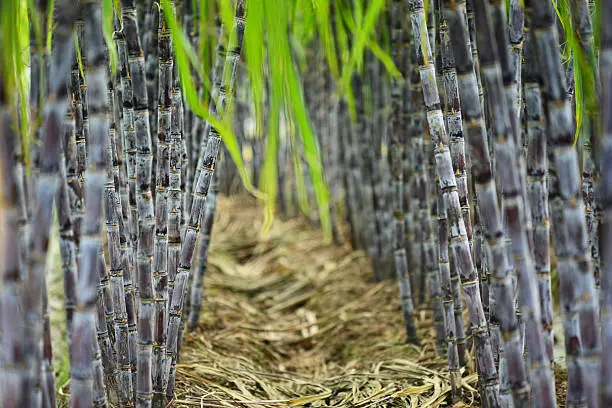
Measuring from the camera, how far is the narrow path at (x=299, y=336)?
3.69ft

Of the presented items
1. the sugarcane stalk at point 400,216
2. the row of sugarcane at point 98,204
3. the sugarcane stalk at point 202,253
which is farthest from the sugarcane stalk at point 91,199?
the sugarcane stalk at point 400,216

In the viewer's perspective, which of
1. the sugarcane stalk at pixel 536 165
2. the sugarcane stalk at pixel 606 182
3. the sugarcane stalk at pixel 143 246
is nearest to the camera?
the sugarcane stalk at pixel 606 182

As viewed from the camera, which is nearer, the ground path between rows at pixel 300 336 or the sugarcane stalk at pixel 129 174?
the sugarcane stalk at pixel 129 174

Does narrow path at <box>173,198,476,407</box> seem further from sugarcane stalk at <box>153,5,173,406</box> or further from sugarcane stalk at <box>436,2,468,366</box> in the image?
sugarcane stalk at <box>436,2,468,366</box>

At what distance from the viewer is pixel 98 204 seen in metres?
0.64

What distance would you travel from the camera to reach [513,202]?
0.65 metres

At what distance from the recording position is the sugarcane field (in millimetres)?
633

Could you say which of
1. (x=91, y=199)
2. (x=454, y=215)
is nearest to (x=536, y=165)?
(x=454, y=215)

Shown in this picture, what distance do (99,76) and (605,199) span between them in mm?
520

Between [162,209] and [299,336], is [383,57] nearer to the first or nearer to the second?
[162,209]

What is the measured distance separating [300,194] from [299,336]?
0.71 metres

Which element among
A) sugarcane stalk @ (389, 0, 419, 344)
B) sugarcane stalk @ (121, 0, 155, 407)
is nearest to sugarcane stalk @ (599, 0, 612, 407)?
sugarcane stalk @ (121, 0, 155, 407)

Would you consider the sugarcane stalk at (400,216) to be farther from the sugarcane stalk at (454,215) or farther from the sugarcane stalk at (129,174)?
the sugarcane stalk at (129,174)

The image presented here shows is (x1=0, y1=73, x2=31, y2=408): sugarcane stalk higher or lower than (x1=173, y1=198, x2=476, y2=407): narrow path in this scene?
higher
